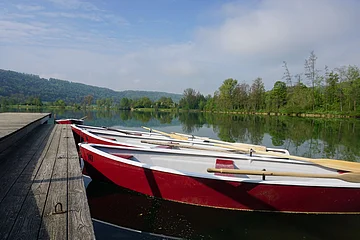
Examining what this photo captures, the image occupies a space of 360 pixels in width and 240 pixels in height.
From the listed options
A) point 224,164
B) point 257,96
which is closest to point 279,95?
point 257,96

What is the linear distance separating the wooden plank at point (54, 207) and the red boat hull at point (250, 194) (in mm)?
1407

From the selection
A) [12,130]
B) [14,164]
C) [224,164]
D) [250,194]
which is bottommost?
[250,194]

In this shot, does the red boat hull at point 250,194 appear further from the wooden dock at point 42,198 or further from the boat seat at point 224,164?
the wooden dock at point 42,198

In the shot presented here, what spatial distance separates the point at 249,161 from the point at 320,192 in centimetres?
157

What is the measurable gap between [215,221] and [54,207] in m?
2.62

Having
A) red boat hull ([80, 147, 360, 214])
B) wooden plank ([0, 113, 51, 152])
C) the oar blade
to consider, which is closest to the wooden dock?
wooden plank ([0, 113, 51, 152])

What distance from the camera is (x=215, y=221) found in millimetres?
4051

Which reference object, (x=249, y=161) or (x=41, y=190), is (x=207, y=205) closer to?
(x=249, y=161)

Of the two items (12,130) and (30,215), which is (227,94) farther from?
(30,215)

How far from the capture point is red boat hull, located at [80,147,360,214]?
13.4 ft

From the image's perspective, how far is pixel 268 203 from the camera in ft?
13.9

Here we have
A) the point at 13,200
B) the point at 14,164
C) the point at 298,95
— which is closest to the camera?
the point at 13,200

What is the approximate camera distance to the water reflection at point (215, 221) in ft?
12.4

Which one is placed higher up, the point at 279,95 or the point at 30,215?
the point at 279,95
